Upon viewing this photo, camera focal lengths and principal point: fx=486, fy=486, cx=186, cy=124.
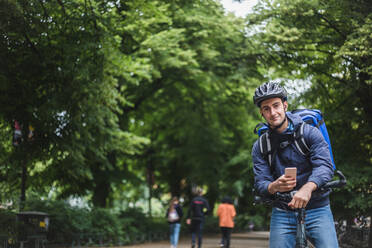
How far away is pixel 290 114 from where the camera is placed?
3.56 meters

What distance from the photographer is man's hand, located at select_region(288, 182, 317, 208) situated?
314 centimetres

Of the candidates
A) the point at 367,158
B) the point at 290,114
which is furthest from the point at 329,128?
the point at 290,114

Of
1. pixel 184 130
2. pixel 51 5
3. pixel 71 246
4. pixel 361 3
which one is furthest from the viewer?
pixel 184 130

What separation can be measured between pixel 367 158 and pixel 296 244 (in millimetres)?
10160

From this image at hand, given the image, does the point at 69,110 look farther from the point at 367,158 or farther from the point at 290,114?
the point at 290,114

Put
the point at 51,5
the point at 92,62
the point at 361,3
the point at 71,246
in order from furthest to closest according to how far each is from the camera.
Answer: the point at 71,246
the point at 92,62
the point at 361,3
the point at 51,5

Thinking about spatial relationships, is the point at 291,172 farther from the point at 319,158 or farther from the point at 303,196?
the point at 319,158

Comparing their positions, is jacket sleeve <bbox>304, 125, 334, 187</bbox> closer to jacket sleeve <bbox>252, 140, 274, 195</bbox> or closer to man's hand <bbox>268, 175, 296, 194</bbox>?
man's hand <bbox>268, 175, 296, 194</bbox>

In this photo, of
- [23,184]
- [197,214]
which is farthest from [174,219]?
[23,184]

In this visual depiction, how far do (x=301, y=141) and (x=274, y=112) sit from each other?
284mm

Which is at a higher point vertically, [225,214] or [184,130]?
[184,130]

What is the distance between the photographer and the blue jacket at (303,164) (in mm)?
3274

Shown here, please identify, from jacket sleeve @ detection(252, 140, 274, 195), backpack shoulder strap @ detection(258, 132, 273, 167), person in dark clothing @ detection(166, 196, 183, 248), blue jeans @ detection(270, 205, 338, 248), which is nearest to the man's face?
backpack shoulder strap @ detection(258, 132, 273, 167)

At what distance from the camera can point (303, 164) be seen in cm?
341
